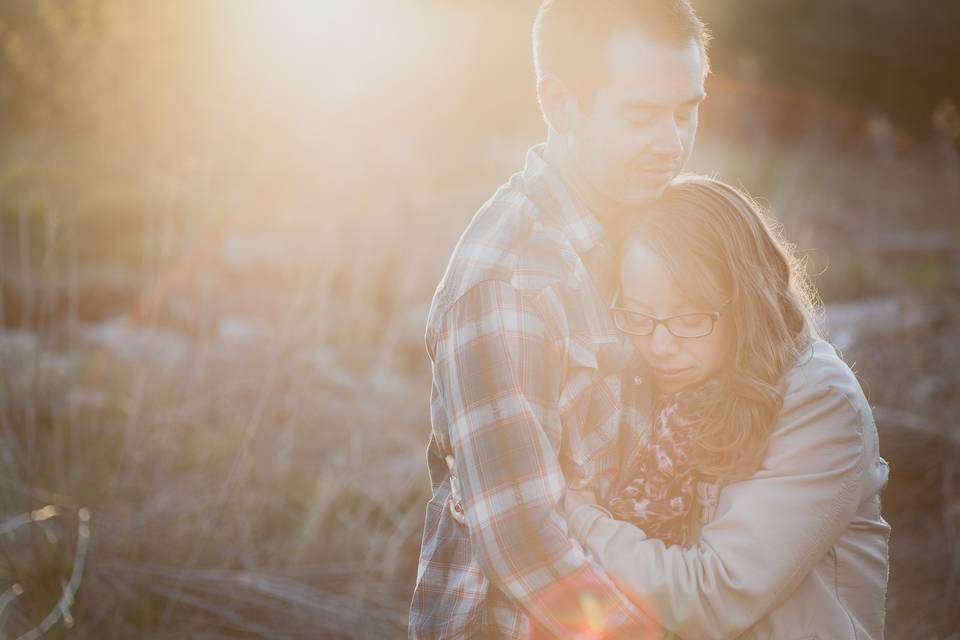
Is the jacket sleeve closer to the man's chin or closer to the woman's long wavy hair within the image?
the woman's long wavy hair

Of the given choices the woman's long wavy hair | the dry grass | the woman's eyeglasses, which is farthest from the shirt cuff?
the dry grass

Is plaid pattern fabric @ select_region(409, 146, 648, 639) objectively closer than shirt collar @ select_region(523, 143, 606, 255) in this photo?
Yes

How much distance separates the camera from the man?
1.59 metres

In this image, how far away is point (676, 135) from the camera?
1.77 m

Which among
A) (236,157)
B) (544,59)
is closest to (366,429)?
(236,157)

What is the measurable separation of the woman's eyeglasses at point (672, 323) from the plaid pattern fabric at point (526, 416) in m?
0.04

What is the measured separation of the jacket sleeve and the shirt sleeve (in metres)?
0.06

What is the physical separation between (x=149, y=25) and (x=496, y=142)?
3548 millimetres

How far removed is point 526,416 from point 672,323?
39 cm

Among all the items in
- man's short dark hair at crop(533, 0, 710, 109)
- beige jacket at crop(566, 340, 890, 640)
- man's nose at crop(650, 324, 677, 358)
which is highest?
man's short dark hair at crop(533, 0, 710, 109)

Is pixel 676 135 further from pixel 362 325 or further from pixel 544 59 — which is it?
pixel 362 325

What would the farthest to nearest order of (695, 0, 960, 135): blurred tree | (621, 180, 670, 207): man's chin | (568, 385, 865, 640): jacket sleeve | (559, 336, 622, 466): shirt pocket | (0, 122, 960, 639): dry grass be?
1. (695, 0, 960, 135): blurred tree
2. (0, 122, 960, 639): dry grass
3. (621, 180, 670, 207): man's chin
4. (559, 336, 622, 466): shirt pocket
5. (568, 385, 865, 640): jacket sleeve

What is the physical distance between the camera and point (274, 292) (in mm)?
→ 5934

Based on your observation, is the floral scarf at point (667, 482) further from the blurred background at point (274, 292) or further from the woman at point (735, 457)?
the blurred background at point (274, 292)
